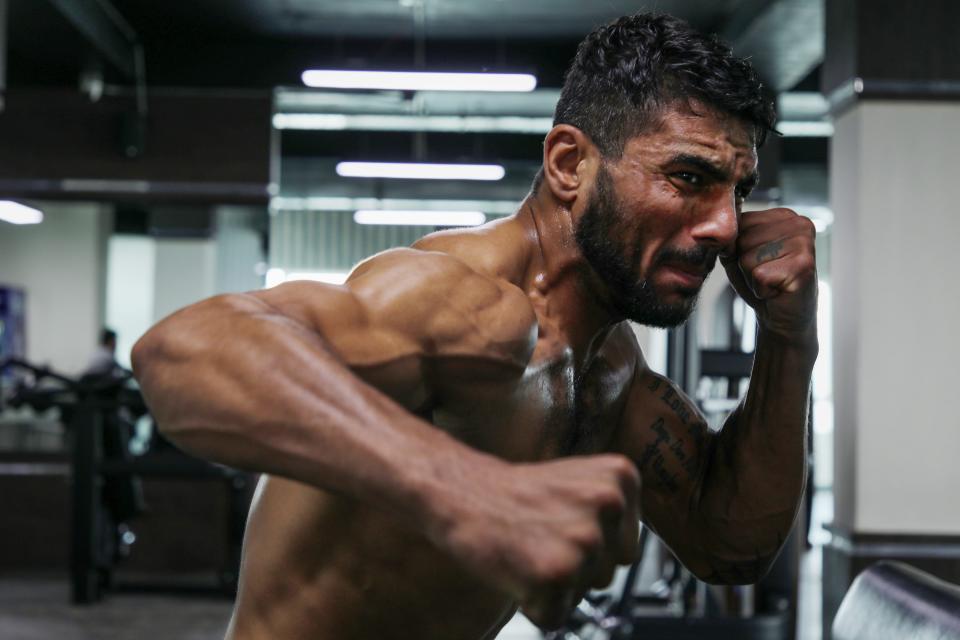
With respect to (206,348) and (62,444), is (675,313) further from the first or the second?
(62,444)

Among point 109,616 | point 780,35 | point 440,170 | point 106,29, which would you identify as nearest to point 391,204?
point 440,170

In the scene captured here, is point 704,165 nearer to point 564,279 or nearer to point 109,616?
point 564,279

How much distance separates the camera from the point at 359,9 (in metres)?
7.53

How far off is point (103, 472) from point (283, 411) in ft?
17.3

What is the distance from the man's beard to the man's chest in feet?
0.31

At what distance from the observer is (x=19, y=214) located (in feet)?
26.0

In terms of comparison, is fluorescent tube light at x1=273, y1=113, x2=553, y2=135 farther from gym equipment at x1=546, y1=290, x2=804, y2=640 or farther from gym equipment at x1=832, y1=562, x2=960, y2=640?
gym equipment at x1=832, y1=562, x2=960, y2=640

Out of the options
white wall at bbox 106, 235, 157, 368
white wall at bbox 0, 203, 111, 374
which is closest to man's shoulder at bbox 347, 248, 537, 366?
white wall at bbox 106, 235, 157, 368

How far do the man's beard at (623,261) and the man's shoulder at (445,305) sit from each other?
0.65ft

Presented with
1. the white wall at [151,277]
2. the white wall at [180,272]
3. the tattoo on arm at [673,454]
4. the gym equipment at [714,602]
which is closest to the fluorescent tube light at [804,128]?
the white wall at [151,277]

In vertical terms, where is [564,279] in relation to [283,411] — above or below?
above

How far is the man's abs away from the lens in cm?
108

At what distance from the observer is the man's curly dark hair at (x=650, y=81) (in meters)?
1.17

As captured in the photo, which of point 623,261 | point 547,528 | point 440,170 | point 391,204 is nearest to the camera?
point 547,528
